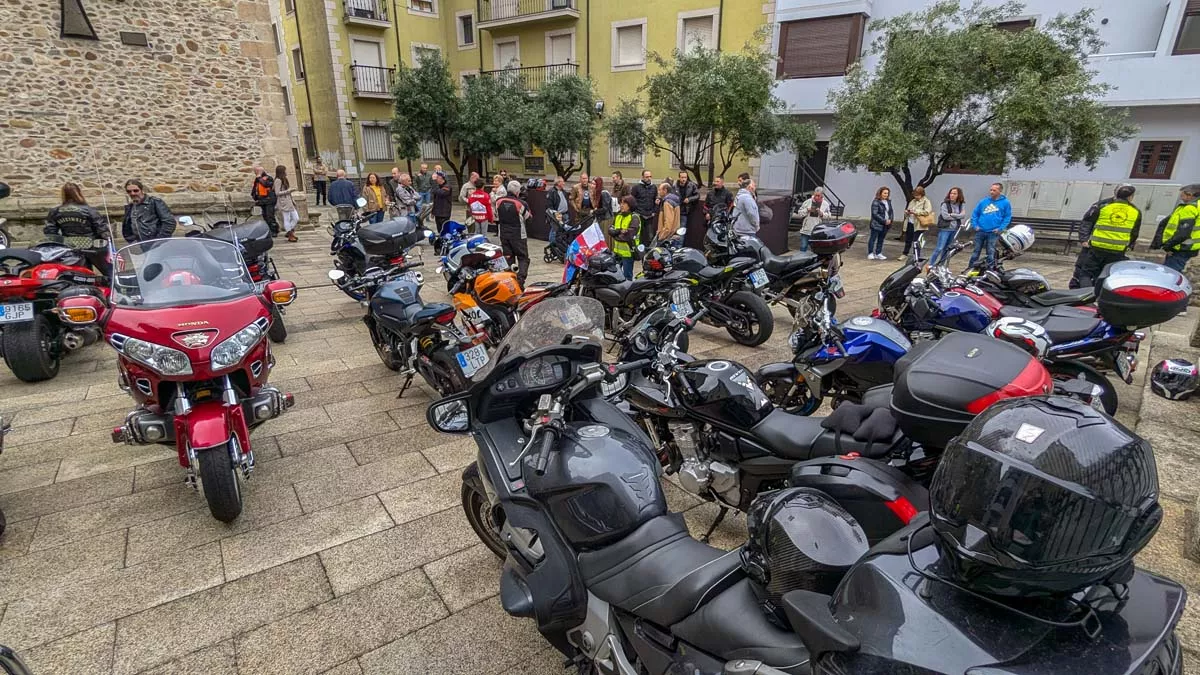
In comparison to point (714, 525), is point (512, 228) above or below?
above

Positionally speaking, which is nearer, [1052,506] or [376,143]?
[1052,506]

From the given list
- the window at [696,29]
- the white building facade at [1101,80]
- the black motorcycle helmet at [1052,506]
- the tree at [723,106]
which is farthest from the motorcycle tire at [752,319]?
the window at [696,29]

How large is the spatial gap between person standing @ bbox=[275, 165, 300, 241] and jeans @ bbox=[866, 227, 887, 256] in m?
12.1

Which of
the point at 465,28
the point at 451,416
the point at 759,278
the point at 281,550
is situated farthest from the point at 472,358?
the point at 465,28

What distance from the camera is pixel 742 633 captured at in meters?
1.46

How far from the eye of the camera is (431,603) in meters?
2.55

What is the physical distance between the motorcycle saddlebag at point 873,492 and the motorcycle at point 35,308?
5527 mm

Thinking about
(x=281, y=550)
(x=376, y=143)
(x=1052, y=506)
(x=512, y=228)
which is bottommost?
(x=281, y=550)

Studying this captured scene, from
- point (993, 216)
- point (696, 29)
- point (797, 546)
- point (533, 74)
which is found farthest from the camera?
point (533, 74)

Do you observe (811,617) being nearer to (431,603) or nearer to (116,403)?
(431,603)

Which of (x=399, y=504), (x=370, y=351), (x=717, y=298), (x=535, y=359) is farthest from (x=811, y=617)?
(x=370, y=351)

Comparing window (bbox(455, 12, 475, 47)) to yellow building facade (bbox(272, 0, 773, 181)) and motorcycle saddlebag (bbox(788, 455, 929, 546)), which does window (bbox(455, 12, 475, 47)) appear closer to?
yellow building facade (bbox(272, 0, 773, 181))

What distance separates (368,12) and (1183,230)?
79.8 feet

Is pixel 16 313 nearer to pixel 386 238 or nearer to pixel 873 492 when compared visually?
pixel 386 238
